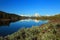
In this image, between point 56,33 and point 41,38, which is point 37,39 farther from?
point 56,33

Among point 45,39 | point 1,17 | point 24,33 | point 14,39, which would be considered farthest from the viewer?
Answer: point 1,17

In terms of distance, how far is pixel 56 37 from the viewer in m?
3.50

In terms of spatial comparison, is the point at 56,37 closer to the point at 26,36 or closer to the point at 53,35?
the point at 53,35

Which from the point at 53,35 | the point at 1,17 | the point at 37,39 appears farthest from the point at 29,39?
the point at 1,17

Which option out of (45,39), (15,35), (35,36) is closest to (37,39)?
(35,36)

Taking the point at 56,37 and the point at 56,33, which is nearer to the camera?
the point at 56,37

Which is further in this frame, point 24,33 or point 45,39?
point 24,33

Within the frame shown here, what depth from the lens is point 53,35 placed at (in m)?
3.48

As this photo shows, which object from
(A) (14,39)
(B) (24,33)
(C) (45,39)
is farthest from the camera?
(B) (24,33)

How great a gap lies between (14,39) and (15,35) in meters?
0.18

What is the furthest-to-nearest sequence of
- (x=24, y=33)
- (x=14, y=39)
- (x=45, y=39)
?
(x=24, y=33)
(x=14, y=39)
(x=45, y=39)

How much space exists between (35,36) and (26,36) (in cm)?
23

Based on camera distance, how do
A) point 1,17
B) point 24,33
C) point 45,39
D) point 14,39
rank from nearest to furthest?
point 45,39
point 14,39
point 24,33
point 1,17

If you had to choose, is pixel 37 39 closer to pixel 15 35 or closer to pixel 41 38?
pixel 41 38
